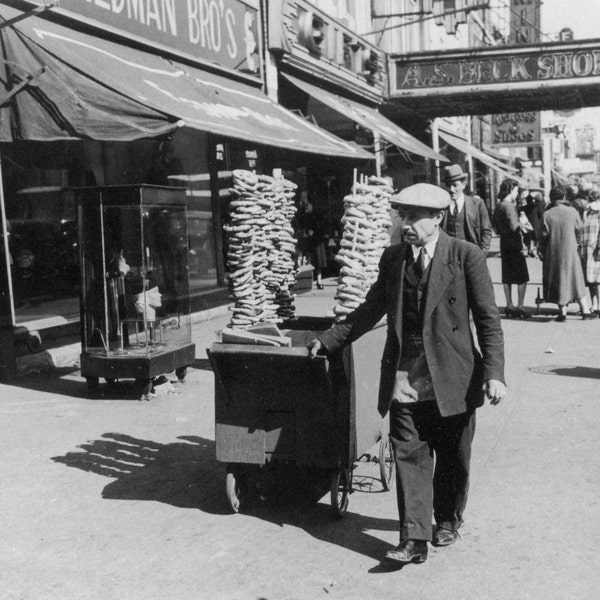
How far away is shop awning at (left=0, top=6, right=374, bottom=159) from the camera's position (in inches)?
332

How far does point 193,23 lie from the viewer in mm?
13766

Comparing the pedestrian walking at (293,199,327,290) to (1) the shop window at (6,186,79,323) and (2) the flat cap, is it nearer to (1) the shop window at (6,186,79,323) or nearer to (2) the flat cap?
(1) the shop window at (6,186,79,323)

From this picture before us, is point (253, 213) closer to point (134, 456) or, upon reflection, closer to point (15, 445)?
point (134, 456)

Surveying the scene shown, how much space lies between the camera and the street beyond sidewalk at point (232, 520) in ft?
14.4

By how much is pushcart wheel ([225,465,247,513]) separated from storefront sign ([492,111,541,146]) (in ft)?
129

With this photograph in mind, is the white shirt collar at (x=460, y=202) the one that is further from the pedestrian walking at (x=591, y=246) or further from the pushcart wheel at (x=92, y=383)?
the pedestrian walking at (x=591, y=246)

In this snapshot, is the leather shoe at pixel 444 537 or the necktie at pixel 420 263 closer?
the necktie at pixel 420 263

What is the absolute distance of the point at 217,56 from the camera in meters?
14.6

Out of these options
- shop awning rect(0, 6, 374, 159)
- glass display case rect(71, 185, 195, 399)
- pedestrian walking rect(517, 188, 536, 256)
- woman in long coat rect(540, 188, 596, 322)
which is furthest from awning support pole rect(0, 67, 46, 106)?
pedestrian walking rect(517, 188, 536, 256)

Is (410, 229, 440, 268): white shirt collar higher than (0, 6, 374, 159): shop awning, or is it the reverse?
(0, 6, 374, 159): shop awning

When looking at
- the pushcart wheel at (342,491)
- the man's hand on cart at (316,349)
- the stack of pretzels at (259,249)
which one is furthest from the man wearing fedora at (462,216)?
the man's hand on cart at (316,349)

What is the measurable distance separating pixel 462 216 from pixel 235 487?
17.5ft

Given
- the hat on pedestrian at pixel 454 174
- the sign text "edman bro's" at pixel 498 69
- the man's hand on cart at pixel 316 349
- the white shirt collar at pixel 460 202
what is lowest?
the man's hand on cart at pixel 316 349

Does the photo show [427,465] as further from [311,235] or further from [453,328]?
[311,235]
